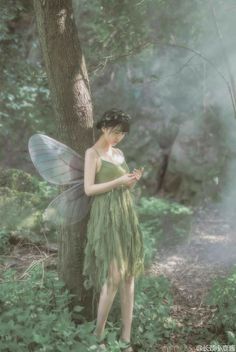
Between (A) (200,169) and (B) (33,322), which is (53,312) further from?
(A) (200,169)

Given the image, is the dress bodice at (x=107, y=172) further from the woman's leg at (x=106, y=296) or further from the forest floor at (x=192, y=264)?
the forest floor at (x=192, y=264)

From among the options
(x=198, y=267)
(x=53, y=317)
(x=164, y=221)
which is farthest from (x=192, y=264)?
(x=53, y=317)

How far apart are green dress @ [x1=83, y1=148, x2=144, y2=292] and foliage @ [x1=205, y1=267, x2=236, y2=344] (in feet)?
2.87

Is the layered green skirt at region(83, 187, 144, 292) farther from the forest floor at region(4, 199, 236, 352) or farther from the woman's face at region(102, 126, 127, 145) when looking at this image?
the forest floor at region(4, 199, 236, 352)

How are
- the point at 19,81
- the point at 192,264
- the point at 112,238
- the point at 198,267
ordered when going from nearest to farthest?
the point at 112,238, the point at 198,267, the point at 192,264, the point at 19,81

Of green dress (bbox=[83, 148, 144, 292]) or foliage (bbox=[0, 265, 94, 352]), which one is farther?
green dress (bbox=[83, 148, 144, 292])

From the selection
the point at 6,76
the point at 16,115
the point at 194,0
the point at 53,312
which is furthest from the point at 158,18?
the point at 53,312

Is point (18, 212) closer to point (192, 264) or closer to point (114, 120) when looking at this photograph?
point (192, 264)

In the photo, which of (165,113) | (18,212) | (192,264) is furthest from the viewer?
(165,113)

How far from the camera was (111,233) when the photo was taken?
3.44m

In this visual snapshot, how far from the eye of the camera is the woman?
11.1 ft

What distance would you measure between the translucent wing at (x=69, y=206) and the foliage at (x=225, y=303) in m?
1.41

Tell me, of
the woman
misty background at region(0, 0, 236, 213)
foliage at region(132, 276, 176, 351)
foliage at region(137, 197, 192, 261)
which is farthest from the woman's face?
misty background at region(0, 0, 236, 213)

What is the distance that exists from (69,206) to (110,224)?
13.9 inches
